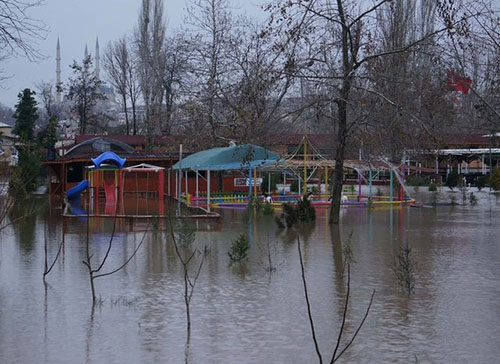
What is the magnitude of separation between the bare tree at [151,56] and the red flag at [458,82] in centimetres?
4195

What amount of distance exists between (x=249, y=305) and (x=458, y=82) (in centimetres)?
437

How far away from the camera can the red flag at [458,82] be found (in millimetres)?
11383

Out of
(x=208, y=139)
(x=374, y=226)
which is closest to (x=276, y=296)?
(x=374, y=226)

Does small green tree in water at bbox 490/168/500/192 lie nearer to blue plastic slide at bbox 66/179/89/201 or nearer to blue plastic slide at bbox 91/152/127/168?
blue plastic slide at bbox 91/152/127/168

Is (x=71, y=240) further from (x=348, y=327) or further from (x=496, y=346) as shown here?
(x=496, y=346)

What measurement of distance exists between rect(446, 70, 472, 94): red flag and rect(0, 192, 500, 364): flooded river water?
2.92 meters

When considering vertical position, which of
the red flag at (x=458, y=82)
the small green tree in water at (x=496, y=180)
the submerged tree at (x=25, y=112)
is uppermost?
the submerged tree at (x=25, y=112)

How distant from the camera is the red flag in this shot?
37.3ft

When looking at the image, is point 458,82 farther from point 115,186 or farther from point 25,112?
point 25,112

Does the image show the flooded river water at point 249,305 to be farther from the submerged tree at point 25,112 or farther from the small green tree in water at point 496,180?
the submerged tree at point 25,112

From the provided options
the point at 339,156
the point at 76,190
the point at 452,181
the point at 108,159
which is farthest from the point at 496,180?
the point at 339,156

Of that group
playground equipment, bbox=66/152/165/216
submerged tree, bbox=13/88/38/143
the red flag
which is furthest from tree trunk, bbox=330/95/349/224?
submerged tree, bbox=13/88/38/143

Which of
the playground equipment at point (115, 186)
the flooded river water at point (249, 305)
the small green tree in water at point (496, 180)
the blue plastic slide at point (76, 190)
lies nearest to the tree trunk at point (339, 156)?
the flooded river water at point (249, 305)

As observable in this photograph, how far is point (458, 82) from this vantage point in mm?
12180
